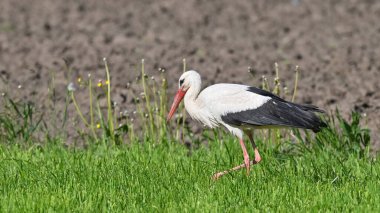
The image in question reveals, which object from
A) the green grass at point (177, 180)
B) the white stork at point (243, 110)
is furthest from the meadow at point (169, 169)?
the white stork at point (243, 110)

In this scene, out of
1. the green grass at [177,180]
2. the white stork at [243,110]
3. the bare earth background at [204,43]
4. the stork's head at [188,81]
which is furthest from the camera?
the bare earth background at [204,43]

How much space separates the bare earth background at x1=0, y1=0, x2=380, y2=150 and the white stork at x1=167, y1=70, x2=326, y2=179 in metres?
1.22

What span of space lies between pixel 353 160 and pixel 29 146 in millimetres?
2873

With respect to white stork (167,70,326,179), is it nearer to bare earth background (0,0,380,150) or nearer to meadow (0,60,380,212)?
meadow (0,60,380,212)

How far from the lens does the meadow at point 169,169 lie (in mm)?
6301

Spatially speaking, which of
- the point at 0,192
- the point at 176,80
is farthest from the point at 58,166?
the point at 176,80

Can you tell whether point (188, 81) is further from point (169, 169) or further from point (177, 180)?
point (177, 180)

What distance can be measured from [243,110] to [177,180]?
84 cm

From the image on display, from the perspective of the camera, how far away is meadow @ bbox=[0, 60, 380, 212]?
6301mm

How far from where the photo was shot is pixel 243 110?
7.38 meters

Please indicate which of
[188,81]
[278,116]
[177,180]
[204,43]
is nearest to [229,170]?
[177,180]

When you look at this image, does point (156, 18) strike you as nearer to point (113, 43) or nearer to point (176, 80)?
point (113, 43)

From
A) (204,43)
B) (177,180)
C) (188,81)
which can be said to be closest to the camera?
(177,180)

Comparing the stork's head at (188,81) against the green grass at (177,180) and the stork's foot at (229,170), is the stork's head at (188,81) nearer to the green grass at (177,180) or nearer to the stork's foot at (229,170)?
the green grass at (177,180)
